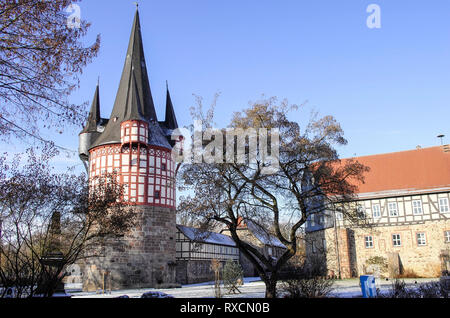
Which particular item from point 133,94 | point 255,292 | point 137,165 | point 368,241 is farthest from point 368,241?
point 133,94

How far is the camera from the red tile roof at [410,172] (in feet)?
106

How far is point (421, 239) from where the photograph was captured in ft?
104

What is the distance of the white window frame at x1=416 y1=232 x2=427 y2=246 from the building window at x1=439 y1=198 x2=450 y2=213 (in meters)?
2.27

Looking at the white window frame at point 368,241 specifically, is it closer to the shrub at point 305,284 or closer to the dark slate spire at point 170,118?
the shrub at point 305,284

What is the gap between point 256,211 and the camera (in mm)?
18047

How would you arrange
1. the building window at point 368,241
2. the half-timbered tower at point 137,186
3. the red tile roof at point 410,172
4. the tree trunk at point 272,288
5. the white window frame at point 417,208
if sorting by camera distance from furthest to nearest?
the building window at point 368,241 → the half-timbered tower at point 137,186 → the red tile roof at point 410,172 → the white window frame at point 417,208 → the tree trunk at point 272,288

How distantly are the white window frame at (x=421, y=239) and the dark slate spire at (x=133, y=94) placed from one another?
23862 mm

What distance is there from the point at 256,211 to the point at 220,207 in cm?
171

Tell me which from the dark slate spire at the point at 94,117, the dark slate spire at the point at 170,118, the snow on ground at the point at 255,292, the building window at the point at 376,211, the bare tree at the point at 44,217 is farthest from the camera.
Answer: the dark slate spire at the point at 170,118

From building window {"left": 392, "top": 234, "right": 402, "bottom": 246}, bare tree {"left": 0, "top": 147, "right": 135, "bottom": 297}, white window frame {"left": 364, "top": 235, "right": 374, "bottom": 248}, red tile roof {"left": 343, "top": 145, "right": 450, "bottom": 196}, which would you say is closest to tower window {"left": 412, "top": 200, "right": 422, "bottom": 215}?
red tile roof {"left": 343, "top": 145, "right": 450, "bottom": 196}

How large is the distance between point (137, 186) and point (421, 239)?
2242 centimetres

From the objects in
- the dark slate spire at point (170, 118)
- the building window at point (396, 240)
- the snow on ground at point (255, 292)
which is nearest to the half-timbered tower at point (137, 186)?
the dark slate spire at point (170, 118)
